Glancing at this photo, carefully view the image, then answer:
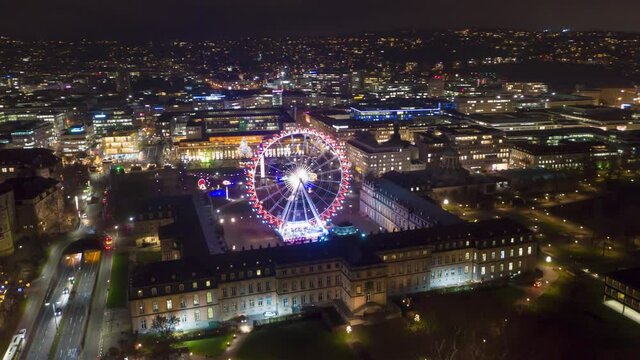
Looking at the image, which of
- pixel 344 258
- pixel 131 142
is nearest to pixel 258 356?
pixel 344 258

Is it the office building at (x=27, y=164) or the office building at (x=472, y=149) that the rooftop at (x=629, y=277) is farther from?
the office building at (x=27, y=164)

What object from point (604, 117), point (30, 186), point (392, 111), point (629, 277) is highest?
point (392, 111)

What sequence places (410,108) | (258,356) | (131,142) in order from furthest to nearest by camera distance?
(410,108)
(131,142)
(258,356)

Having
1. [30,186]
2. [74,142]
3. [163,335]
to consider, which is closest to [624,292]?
[163,335]

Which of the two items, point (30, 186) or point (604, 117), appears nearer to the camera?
point (30, 186)

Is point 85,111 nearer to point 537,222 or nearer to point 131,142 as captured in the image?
point 131,142

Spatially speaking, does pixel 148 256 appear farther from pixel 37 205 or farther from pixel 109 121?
pixel 109 121

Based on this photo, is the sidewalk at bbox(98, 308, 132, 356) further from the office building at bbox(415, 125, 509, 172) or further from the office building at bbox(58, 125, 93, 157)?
the office building at bbox(58, 125, 93, 157)
